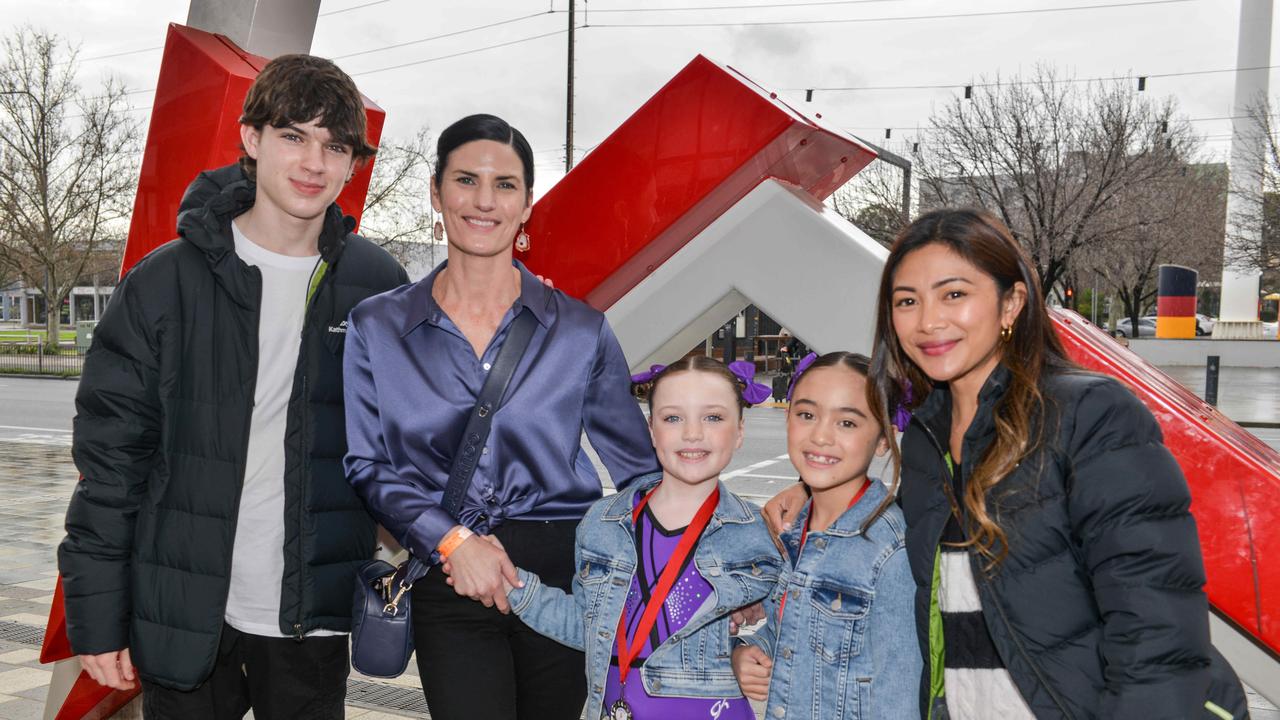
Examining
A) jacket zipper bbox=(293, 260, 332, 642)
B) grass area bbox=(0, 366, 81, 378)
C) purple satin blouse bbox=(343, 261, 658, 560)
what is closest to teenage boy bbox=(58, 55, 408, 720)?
jacket zipper bbox=(293, 260, 332, 642)

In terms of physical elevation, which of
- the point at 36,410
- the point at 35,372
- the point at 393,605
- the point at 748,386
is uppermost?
the point at 748,386

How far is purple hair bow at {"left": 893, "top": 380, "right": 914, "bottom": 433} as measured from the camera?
2105 millimetres

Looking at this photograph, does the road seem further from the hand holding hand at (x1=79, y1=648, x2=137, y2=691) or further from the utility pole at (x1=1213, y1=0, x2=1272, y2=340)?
the utility pole at (x1=1213, y1=0, x2=1272, y2=340)

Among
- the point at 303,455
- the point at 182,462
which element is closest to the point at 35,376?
the point at 182,462

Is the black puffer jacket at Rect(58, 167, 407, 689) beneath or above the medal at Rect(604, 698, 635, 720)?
above

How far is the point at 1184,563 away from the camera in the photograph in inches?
63.7

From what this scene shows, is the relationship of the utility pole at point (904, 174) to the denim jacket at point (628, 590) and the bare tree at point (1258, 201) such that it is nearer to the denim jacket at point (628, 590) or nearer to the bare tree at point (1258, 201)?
the bare tree at point (1258, 201)

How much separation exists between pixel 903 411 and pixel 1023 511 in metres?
0.42

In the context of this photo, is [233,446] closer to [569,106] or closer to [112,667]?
[112,667]

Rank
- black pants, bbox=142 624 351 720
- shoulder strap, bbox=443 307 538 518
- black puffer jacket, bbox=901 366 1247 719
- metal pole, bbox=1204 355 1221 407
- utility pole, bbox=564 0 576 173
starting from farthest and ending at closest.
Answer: utility pole, bbox=564 0 576 173 < metal pole, bbox=1204 355 1221 407 < black pants, bbox=142 624 351 720 < shoulder strap, bbox=443 307 538 518 < black puffer jacket, bbox=901 366 1247 719

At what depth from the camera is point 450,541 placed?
2.06m

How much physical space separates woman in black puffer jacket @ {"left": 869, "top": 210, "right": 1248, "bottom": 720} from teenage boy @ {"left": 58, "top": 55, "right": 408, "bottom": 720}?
4.24 ft

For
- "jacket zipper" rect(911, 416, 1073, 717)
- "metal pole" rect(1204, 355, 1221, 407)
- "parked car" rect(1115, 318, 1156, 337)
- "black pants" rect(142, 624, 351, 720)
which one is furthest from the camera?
"parked car" rect(1115, 318, 1156, 337)

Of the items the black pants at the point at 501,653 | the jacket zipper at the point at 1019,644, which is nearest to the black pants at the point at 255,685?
the black pants at the point at 501,653
